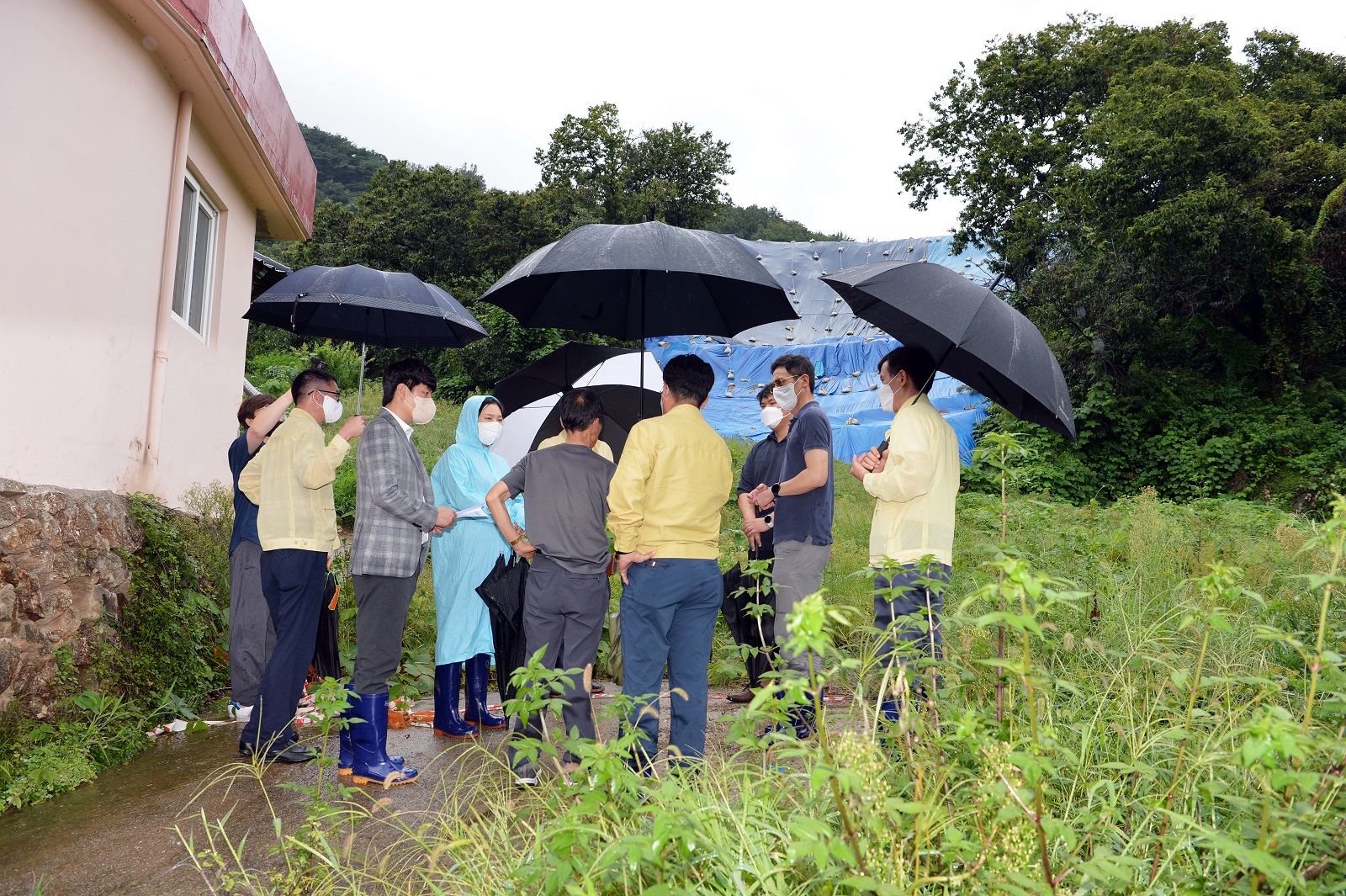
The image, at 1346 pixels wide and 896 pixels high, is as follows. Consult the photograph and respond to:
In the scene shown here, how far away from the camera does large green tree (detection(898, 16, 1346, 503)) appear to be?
1620 cm

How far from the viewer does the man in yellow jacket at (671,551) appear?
3709 millimetres

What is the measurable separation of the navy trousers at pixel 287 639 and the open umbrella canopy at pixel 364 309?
131 cm

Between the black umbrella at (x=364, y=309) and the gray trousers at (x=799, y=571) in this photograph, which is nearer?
the gray trousers at (x=799, y=571)

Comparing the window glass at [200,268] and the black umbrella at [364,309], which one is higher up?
→ the window glass at [200,268]

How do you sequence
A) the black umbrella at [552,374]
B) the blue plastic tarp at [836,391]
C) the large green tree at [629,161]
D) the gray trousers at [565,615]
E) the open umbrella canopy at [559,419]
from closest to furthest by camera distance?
the gray trousers at [565,615], the open umbrella canopy at [559,419], the black umbrella at [552,374], the blue plastic tarp at [836,391], the large green tree at [629,161]

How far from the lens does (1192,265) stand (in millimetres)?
Result: 16484

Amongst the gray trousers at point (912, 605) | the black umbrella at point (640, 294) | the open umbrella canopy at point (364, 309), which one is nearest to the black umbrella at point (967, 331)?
the black umbrella at point (640, 294)

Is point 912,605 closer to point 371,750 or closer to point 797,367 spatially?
point 797,367

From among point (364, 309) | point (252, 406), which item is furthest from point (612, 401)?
point (252, 406)

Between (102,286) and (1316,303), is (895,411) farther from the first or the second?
(1316,303)

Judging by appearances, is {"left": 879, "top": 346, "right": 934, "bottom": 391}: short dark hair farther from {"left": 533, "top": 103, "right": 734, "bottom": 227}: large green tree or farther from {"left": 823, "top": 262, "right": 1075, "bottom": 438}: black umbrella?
{"left": 533, "top": 103, "right": 734, "bottom": 227}: large green tree

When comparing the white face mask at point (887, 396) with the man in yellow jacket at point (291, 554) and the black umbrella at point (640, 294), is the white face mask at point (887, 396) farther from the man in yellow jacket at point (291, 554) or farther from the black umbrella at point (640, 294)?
the man in yellow jacket at point (291, 554)

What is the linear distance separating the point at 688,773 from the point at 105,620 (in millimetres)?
3454

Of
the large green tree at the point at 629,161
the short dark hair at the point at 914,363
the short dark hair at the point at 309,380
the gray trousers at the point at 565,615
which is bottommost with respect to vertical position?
the gray trousers at the point at 565,615
